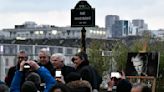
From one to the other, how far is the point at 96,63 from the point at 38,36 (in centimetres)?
7709

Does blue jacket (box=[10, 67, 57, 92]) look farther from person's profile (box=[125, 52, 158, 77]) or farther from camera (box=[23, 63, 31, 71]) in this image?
person's profile (box=[125, 52, 158, 77])

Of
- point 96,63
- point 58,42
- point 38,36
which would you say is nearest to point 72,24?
point 96,63

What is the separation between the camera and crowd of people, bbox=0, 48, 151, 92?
660cm

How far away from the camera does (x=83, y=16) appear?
42.2 feet

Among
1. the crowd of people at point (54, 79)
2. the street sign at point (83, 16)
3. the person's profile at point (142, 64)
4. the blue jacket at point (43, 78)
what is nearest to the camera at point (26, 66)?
the crowd of people at point (54, 79)

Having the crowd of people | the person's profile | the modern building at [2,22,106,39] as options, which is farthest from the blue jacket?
the modern building at [2,22,106,39]

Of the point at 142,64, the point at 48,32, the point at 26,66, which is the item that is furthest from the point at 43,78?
the point at 48,32

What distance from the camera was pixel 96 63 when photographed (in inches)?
2751

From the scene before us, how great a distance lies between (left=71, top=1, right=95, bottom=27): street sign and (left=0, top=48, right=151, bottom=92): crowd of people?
236 centimetres

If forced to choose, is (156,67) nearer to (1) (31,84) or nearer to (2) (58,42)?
(1) (31,84)

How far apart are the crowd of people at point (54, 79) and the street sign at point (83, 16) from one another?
2.36 m

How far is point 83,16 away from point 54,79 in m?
5.56

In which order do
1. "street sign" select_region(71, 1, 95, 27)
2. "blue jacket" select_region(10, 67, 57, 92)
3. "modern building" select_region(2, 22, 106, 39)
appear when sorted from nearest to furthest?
"blue jacket" select_region(10, 67, 57, 92) < "street sign" select_region(71, 1, 95, 27) < "modern building" select_region(2, 22, 106, 39)

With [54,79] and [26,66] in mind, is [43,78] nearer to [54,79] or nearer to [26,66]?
[54,79]
